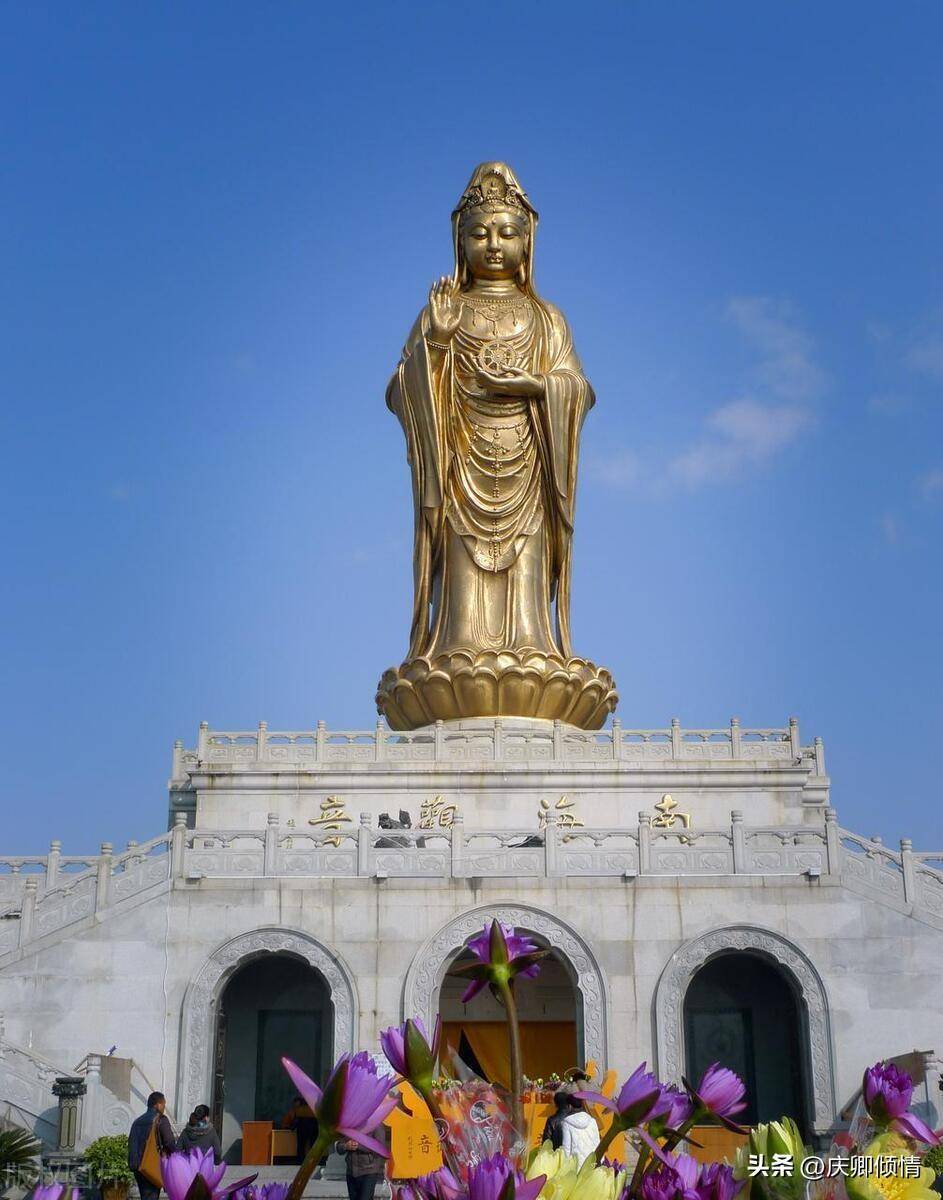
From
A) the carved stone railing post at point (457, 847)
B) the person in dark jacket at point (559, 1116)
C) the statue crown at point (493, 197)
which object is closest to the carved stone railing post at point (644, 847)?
the carved stone railing post at point (457, 847)

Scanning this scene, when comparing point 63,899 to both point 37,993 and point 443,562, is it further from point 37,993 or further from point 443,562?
point 443,562

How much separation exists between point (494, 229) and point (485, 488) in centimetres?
424

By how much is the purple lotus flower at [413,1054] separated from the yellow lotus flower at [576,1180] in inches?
7.8

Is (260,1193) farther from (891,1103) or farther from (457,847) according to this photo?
(457,847)

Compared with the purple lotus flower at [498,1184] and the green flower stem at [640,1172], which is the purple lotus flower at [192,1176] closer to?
the purple lotus flower at [498,1184]

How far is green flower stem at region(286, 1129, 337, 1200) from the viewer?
172 cm

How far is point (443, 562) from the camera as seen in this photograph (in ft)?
74.0

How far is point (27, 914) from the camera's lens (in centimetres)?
1496

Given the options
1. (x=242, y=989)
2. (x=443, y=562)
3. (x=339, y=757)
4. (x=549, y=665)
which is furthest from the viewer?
(x=443, y=562)

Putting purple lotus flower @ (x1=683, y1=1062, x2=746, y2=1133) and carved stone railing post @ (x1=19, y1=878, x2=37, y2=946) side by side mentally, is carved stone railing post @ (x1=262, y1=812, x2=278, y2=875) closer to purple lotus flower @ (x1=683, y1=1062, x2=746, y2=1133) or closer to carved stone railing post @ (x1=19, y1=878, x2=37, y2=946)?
carved stone railing post @ (x1=19, y1=878, x2=37, y2=946)

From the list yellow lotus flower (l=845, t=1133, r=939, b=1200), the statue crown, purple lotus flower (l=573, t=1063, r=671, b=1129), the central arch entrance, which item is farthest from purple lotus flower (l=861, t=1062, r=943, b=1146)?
the statue crown

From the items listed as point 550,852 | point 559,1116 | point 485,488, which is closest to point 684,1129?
point 559,1116

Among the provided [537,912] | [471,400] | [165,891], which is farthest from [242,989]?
[471,400]

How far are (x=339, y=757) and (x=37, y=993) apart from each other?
5.54 meters
